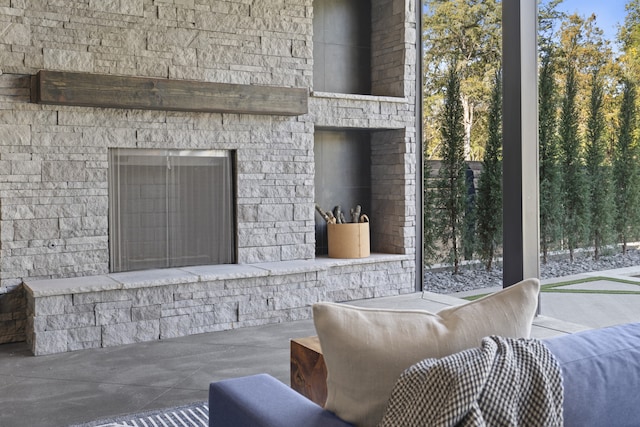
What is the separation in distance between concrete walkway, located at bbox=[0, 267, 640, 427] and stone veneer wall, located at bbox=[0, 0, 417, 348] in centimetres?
38

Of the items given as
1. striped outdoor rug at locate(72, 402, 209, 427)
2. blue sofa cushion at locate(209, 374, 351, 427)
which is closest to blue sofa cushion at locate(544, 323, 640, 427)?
blue sofa cushion at locate(209, 374, 351, 427)

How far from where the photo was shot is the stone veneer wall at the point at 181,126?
167 inches

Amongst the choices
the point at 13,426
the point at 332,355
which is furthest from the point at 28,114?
the point at 332,355

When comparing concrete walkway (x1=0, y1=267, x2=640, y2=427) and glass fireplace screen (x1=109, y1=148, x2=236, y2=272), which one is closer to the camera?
concrete walkway (x1=0, y1=267, x2=640, y2=427)

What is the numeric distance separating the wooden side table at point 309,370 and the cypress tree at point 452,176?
3.14 metres

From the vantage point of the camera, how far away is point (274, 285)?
191 inches

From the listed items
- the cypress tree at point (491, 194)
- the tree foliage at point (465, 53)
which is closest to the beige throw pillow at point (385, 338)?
the cypress tree at point (491, 194)

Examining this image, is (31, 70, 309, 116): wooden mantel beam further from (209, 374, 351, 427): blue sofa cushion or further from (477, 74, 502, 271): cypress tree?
(209, 374, 351, 427): blue sofa cushion

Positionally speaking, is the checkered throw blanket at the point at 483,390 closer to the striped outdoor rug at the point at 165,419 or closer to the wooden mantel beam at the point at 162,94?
the striped outdoor rug at the point at 165,419

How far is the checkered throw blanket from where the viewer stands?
1.15 meters

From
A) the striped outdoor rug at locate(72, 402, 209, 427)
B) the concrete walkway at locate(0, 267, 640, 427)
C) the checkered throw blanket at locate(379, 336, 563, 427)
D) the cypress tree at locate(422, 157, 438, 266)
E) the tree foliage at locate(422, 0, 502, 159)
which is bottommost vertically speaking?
the striped outdoor rug at locate(72, 402, 209, 427)

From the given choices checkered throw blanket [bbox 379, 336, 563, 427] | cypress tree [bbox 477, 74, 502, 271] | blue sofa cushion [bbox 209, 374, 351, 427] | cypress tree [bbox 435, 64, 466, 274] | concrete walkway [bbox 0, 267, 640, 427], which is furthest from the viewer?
cypress tree [bbox 435, 64, 466, 274]

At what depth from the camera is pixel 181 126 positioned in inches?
187

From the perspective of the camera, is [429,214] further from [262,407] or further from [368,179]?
[262,407]
